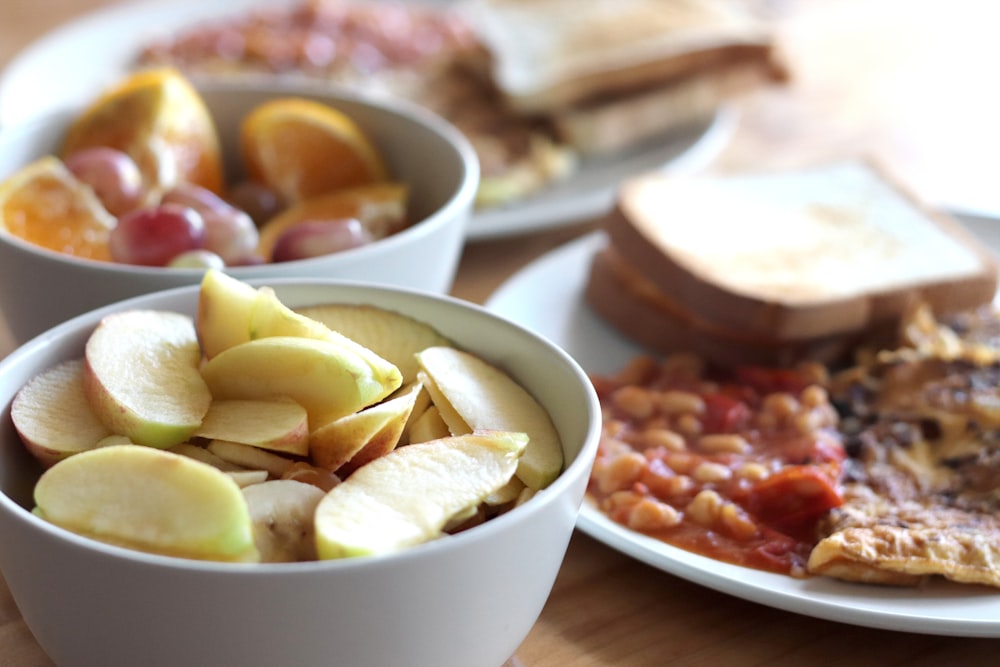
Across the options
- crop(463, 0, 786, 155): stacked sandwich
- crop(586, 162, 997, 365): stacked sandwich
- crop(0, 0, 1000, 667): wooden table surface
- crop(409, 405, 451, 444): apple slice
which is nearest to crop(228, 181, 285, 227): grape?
crop(0, 0, 1000, 667): wooden table surface

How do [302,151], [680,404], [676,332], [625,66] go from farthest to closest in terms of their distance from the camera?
[625,66] < [676,332] < [302,151] < [680,404]

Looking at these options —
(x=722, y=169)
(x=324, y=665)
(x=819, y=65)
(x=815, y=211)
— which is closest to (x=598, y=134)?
(x=722, y=169)

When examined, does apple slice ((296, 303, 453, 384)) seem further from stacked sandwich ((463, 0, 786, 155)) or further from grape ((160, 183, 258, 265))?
stacked sandwich ((463, 0, 786, 155))

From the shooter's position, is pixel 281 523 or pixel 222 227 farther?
pixel 222 227

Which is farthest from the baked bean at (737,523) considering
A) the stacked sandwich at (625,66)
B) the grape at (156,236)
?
the stacked sandwich at (625,66)

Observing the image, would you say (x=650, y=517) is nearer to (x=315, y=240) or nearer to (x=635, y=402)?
(x=635, y=402)

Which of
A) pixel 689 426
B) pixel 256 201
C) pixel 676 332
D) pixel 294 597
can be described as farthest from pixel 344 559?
pixel 676 332
